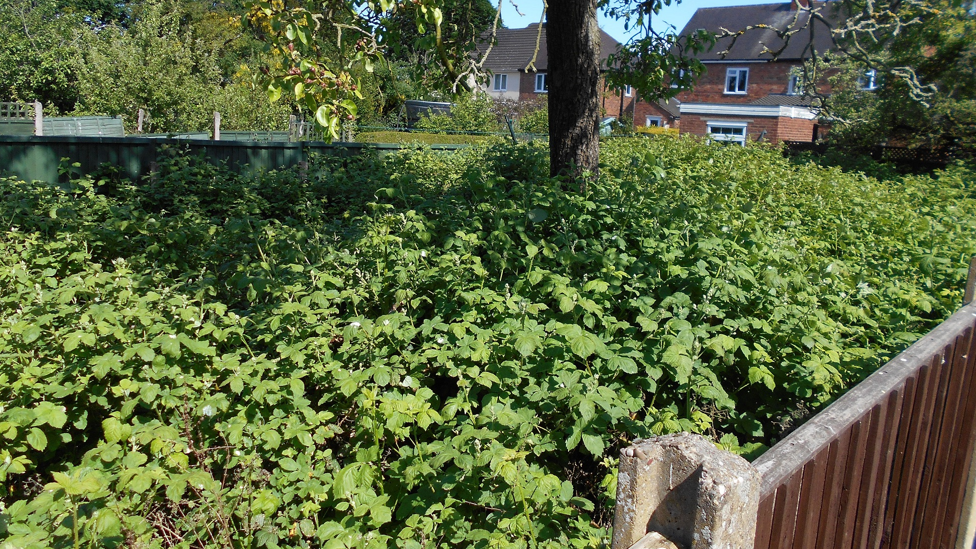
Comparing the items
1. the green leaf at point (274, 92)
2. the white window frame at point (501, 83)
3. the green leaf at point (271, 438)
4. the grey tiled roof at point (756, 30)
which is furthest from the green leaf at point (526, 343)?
the white window frame at point (501, 83)

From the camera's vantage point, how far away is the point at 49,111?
1062 inches

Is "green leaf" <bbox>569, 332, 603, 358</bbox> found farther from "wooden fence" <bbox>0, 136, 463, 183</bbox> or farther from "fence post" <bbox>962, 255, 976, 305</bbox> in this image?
"wooden fence" <bbox>0, 136, 463, 183</bbox>

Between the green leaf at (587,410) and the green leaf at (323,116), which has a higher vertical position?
the green leaf at (323,116)

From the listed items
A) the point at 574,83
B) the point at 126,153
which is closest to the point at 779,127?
the point at 574,83

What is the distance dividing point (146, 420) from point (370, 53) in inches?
137

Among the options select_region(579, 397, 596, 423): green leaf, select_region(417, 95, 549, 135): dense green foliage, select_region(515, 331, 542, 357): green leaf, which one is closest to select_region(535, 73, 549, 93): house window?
select_region(417, 95, 549, 135): dense green foliage

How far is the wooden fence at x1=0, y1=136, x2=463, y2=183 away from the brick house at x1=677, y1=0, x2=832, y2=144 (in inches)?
1213

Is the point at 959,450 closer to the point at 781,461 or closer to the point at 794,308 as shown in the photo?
the point at 794,308

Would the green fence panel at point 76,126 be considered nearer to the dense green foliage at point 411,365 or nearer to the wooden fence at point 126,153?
the wooden fence at point 126,153

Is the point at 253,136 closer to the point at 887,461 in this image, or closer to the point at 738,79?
the point at 887,461

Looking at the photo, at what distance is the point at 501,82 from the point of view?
58344 millimetres

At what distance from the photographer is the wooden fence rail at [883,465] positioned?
1.39 m

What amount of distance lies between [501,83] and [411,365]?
57.7 m

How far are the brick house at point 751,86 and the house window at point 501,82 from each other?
52.6ft
